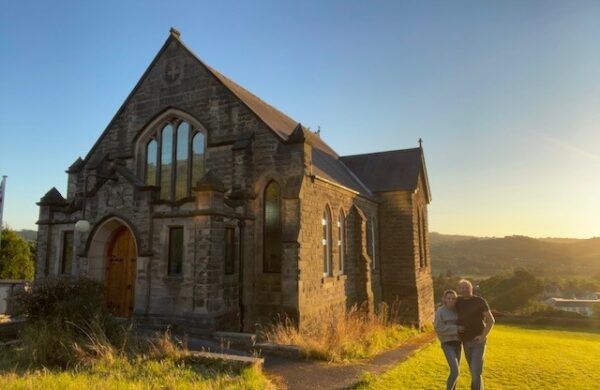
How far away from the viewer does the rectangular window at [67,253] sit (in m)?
14.8

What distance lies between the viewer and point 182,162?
51.2 feet

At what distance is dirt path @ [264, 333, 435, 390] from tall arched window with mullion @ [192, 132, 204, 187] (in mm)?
7826

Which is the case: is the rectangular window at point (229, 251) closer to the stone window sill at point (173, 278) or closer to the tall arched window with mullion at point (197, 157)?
the stone window sill at point (173, 278)

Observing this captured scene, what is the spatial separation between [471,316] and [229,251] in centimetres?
807

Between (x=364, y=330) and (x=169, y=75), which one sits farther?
(x=169, y=75)

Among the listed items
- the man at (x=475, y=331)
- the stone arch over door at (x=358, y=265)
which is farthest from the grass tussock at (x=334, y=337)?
the man at (x=475, y=331)

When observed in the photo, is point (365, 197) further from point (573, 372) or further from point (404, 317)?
point (573, 372)

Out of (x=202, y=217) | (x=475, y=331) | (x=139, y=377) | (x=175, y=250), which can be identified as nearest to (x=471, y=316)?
(x=475, y=331)

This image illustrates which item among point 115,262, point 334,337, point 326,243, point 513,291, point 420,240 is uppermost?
point 420,240

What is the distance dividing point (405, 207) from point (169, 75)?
1332 centimetres

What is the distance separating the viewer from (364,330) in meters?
13.3

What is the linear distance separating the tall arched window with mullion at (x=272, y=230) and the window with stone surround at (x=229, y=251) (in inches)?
50.5

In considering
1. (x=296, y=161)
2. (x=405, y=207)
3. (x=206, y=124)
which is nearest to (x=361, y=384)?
(x=296, y=161)

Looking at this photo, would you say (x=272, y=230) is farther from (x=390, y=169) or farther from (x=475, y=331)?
(x=390, y=169)
